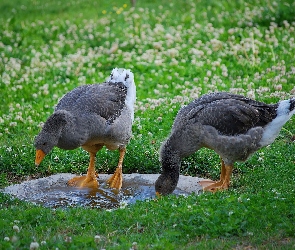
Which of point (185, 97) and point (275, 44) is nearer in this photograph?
point (185, 97)

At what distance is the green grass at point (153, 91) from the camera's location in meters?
6.55

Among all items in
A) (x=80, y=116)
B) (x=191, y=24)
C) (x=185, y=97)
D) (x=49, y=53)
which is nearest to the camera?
(x=80, y=116)

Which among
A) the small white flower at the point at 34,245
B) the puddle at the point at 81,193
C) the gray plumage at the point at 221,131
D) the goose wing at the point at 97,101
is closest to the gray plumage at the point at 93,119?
the goose wing at the point at 97,101

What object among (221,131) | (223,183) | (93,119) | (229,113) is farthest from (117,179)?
(229,113)

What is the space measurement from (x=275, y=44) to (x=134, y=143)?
5624mm

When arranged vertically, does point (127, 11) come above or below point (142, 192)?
above

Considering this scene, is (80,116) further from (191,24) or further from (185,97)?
(191,24)

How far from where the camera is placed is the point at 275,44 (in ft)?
46.7

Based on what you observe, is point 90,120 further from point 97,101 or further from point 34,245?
point 34,245

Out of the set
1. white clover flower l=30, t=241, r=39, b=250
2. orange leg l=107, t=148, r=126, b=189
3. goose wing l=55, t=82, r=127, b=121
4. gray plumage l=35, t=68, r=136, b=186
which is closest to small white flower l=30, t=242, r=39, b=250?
white clover flower l=30, t=241, r=39, b=250

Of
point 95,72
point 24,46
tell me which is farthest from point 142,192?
point 24,46

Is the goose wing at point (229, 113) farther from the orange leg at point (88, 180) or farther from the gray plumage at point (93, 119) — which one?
the orange leg at point (88, 180)

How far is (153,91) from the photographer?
1260cm

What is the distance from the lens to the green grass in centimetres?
655
